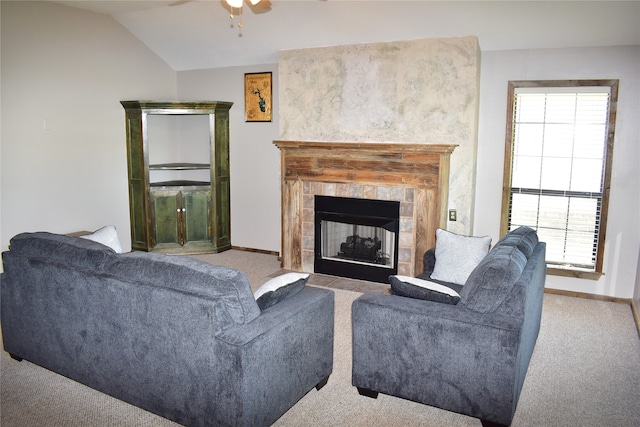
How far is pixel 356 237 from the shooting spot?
19.4 feet

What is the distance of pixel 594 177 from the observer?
16.9ft

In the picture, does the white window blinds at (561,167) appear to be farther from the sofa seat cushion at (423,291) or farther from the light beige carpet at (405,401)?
the sofa seat cushion at (423,291)

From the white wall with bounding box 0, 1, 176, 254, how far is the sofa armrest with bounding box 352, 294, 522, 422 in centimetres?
404

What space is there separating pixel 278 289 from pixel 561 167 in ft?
11.5

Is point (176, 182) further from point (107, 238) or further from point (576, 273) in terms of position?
Result: point (576, 273)

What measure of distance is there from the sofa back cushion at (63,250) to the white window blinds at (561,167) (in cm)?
395

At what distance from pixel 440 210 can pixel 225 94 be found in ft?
10.6

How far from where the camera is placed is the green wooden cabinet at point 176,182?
6641 millimetres

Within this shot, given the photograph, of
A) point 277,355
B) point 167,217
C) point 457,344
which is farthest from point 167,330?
point 167,217

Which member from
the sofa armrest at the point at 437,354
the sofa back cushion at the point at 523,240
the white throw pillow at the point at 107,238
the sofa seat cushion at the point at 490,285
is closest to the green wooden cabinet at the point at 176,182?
the white throw pillow at the point at 107,238

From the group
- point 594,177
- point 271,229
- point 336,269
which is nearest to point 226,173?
point 271,229

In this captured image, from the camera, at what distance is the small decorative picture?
662cm

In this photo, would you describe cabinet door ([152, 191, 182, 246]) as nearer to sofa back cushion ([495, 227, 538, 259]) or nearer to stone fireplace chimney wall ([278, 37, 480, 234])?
stone fireplace chimney wall ([278, 37, 480, 234])

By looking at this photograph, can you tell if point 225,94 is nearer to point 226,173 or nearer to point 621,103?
point 226,173
